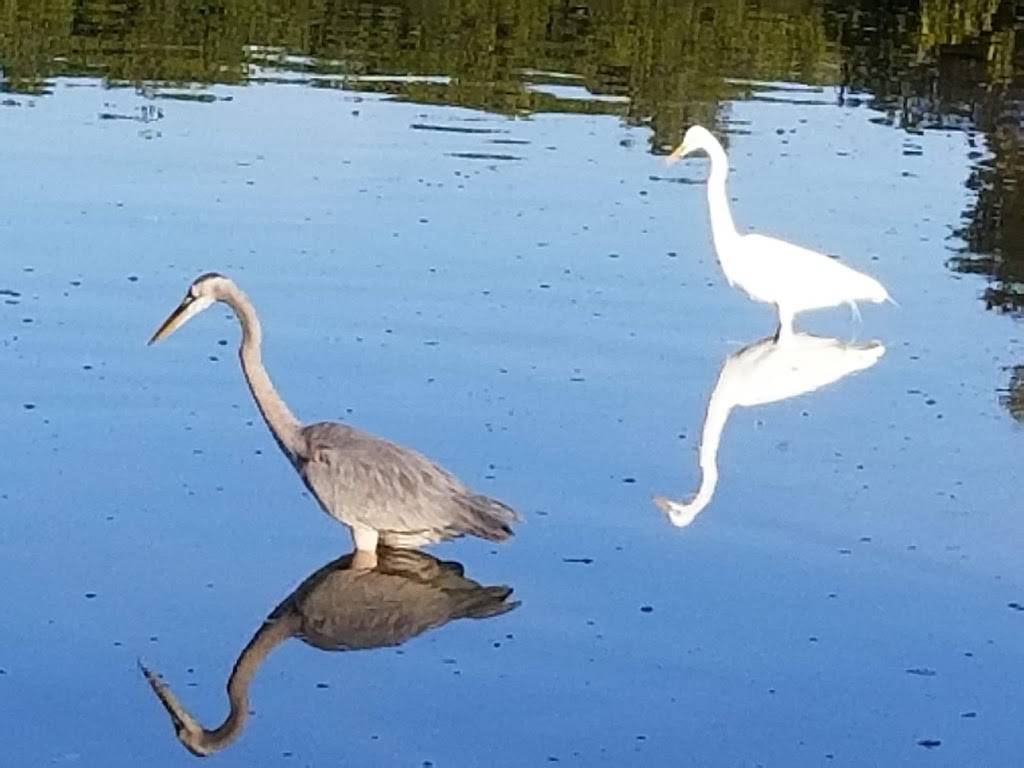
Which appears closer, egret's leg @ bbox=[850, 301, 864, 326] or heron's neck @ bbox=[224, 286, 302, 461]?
heron's neck @ bbox=[224, 286, 302, 461]

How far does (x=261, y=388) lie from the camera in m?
6.80

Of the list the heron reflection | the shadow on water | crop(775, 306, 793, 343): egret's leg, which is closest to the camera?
the heron reflection

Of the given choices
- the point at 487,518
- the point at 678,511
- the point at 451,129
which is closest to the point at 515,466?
the point at 678,511

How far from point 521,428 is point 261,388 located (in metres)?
1.31

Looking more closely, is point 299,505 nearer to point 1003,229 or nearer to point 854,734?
point 854,734

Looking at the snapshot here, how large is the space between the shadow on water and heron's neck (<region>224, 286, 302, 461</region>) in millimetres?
6192

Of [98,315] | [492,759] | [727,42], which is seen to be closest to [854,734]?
[492,759]

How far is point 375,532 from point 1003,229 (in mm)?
6305

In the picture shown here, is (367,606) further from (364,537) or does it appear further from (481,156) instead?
(481,156)

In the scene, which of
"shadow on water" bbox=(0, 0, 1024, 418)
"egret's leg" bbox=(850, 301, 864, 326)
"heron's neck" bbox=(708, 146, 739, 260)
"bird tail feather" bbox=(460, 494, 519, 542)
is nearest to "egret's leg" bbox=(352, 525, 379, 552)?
"bird tail feather" bbox=(460, 494, 519, 542)

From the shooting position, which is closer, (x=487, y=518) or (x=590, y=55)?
(x=487, y=518)

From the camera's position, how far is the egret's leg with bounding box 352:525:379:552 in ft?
21.6

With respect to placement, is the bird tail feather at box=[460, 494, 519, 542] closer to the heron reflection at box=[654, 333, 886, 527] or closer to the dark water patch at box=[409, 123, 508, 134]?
the heron reflection at box=[654, 333, 886, 527]

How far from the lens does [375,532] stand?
6.60 m
